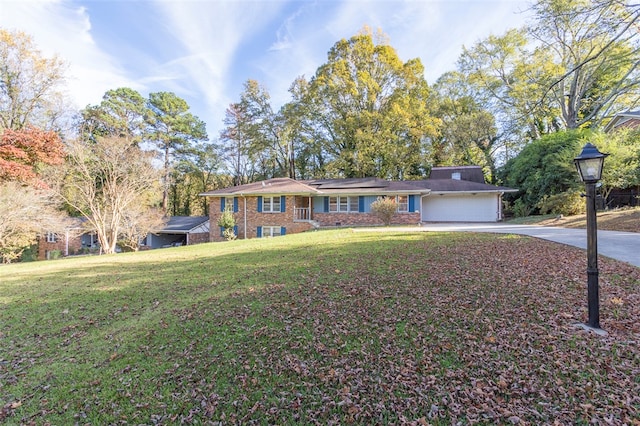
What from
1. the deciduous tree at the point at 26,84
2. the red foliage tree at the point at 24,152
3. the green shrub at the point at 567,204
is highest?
the deciduous tree at the point at 26,84

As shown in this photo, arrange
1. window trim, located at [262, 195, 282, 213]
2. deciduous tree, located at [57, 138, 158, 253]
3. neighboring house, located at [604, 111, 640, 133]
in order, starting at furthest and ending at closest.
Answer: window trim, located at [262, 195, 282, 213], deciduous tree, located at [57, 138, 158, 253], neighboring house, located at [604, 111, 640, 133]

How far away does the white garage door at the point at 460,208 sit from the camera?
20.1 m

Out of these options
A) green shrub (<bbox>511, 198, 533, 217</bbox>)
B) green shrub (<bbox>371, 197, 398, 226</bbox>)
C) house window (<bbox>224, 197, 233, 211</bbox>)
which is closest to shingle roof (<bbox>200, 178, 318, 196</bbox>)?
house window (<bbox>224, 197, 233, 211</bbox>)

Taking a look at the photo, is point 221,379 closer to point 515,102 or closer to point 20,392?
point 20,392

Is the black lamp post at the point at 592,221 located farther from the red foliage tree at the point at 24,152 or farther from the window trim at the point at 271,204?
the red foliage tree at the point at 24,152

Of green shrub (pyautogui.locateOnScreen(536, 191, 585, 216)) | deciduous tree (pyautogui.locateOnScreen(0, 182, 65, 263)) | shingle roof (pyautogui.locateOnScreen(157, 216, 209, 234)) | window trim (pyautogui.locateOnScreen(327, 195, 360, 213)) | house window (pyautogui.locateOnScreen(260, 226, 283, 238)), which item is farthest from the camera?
shingle roof (pyautogui.locateOnScreen(157, 216, 209, 234))

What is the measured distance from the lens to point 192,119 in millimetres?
31031

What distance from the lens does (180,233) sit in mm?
24141

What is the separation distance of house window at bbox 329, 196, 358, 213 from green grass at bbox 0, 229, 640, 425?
13.5 meters

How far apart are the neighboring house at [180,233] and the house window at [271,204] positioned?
26.3ft

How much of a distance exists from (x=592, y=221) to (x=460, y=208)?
18.4m

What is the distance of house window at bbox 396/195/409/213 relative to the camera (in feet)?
61.2

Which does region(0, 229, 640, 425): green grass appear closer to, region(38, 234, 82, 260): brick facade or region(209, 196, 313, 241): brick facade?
region(209, 196, 313, 241): brick facade

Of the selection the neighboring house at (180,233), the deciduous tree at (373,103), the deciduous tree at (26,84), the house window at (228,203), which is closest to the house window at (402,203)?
the deciduous tree at (373,103)
